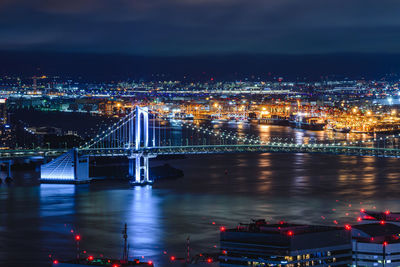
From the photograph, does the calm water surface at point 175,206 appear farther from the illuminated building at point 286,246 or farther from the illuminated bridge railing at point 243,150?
the illuminated building at point 286,246

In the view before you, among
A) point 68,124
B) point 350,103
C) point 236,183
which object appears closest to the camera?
point 236,183

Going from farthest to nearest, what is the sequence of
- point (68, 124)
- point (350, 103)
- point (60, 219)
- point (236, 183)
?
point (350, 103), point (68, 124), point (236, 183), point (60, 219)

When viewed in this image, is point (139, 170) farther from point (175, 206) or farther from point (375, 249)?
point (375, 249)

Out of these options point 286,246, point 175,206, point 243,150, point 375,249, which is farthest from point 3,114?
point 286,246

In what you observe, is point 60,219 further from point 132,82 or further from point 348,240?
point 132,82

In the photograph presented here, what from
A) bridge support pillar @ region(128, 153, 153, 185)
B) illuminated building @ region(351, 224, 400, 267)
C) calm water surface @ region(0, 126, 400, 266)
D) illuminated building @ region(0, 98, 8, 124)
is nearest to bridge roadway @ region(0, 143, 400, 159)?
bridge support pillar @ region(128, 153, 153, 185)

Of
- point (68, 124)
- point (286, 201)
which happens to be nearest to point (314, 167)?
point (286, 201)

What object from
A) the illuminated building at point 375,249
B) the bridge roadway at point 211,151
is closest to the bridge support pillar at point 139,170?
the bridge roadway at point 211,151

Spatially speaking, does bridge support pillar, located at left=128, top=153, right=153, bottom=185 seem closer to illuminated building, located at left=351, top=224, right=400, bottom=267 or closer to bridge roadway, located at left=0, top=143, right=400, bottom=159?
bridge roadway, located at left=0, top=143, right=400, bottom=159
